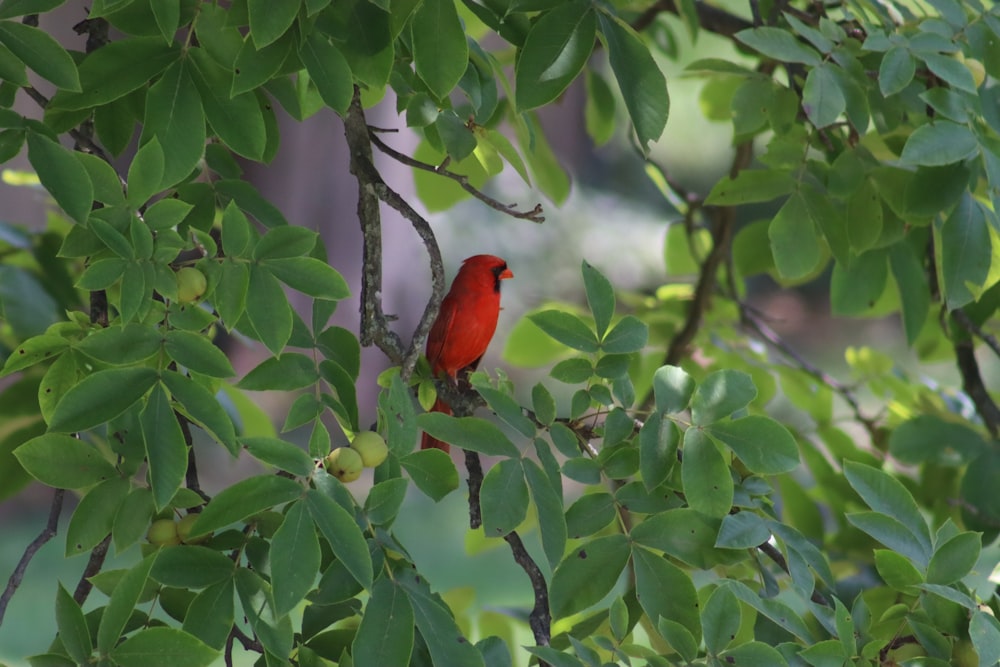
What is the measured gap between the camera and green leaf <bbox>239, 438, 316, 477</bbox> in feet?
2.32

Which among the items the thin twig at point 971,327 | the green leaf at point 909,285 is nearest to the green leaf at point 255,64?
the green leaf at point 909,285

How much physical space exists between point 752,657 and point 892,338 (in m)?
8.31

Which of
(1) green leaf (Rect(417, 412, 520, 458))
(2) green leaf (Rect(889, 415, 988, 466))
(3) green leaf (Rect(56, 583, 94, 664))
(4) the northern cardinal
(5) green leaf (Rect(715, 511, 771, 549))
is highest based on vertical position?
(1) green leaf (Rect(417, 412, 520, 458))

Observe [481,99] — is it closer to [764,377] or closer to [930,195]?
[930,195]

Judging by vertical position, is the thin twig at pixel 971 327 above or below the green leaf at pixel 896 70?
below

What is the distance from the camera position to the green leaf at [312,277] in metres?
0.80

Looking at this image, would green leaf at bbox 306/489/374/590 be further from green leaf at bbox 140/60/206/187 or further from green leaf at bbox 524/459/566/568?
green leaf at bbox 140/60/206/187

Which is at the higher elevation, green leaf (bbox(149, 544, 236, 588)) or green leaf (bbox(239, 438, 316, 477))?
green leaf (bbox(239, 438, 316, 477))

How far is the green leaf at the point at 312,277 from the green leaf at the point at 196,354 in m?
0.08

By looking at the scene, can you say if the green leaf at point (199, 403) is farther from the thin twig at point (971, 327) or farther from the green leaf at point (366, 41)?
the thin twig at point (971, 327)

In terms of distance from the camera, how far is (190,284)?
0.82 meters

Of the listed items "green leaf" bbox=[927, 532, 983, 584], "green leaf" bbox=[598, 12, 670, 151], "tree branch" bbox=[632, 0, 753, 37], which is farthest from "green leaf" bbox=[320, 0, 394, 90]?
"tree branch" bbox=[632, 0, 753, 37]

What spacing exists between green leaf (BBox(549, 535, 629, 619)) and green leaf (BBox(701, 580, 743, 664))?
0.09 m

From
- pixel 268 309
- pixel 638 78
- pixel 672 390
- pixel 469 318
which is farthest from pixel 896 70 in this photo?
pixel 469 318
